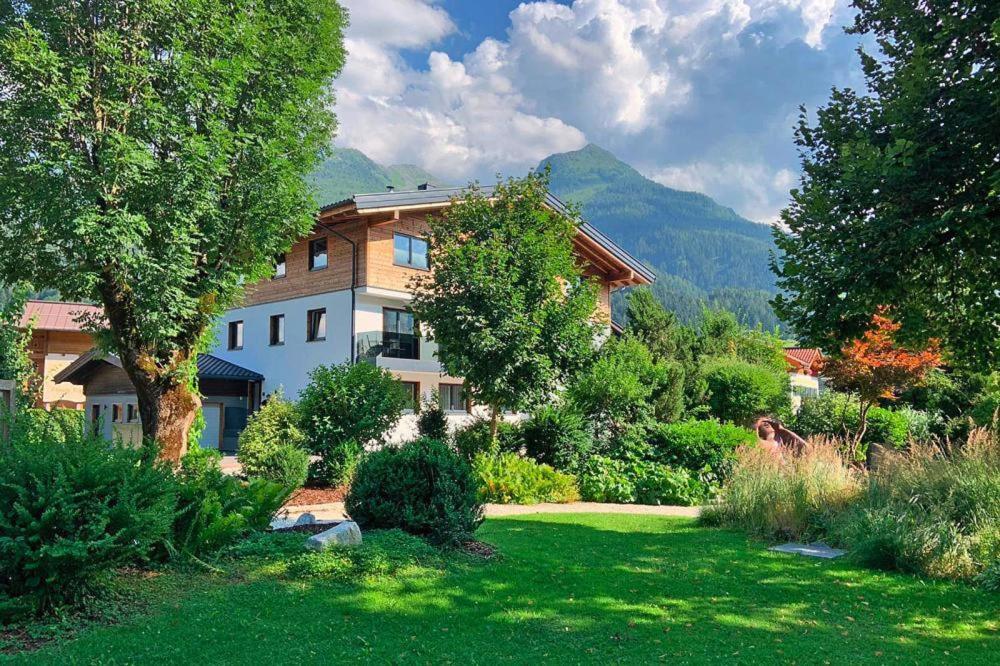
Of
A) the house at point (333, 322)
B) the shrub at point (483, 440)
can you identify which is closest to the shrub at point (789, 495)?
the shrub at point (483, 440)

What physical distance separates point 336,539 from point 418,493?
4.28 feet

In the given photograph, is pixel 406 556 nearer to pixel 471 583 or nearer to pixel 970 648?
pixel 471 583

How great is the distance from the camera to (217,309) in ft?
38.3

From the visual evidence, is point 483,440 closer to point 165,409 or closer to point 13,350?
point 165,409

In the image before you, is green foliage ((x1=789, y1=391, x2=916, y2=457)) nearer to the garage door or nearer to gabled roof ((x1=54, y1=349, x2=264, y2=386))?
gabled roof ((x1=54, y1=349, x2=264, y2=386))

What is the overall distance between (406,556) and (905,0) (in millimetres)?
9130

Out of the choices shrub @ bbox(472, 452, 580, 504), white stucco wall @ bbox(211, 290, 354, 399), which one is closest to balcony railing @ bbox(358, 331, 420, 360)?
white stucco wall @ bbox(211, 290, 354, 399)

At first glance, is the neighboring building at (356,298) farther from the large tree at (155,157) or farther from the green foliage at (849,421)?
the large tree at (155,157)

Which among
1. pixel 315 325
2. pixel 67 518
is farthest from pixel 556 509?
pixel 315 325

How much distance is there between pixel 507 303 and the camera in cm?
1524

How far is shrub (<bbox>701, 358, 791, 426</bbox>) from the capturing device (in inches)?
965

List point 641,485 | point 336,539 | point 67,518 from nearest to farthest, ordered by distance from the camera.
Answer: point 67,518 → point 336,539 → point 641,485

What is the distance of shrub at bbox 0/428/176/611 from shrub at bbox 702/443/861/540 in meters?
7.81

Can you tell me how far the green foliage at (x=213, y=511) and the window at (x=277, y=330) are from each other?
66.5 feet
